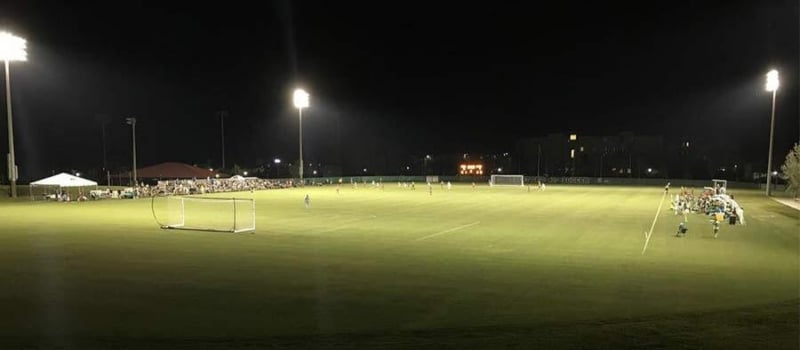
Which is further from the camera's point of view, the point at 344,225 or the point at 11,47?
the point at 11,47

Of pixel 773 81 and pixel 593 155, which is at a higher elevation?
pixel 773 81

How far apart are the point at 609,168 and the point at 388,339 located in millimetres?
117001

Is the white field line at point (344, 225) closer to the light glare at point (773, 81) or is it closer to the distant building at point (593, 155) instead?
the light glare at point (773, 81)

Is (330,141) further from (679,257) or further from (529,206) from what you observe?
(679,257)

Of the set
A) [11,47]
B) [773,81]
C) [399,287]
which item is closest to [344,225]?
[399,287]

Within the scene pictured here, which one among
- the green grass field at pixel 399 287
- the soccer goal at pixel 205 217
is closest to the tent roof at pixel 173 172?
the soccer goal at pixel 205 217

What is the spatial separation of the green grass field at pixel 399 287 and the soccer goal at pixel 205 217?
1226 mm

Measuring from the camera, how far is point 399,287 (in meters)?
12.8

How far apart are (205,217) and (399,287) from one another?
18.8 metres

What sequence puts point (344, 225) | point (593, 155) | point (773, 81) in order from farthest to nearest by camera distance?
point (593, 155), point (773, 81), point (344, 225)

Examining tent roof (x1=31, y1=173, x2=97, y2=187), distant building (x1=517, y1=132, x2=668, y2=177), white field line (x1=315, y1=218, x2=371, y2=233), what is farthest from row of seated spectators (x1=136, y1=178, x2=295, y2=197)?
distant building (x1=517, y1=132, x2=668, y2=177)

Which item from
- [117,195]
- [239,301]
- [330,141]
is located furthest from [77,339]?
[330,141]

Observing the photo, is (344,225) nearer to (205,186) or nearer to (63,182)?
(63,182)

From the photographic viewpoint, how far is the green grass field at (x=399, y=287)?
29.5 feet
